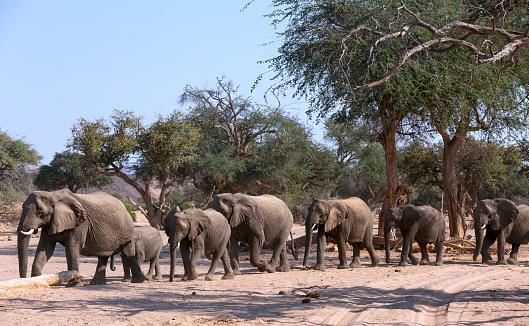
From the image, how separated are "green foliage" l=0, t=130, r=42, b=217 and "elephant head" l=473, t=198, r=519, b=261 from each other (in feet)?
102

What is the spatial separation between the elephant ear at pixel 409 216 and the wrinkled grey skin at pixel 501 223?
196 centimetres

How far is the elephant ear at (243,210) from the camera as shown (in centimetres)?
1350

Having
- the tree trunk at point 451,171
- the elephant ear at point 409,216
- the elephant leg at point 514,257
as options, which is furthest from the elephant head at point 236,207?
the tree trunk at point 451,171

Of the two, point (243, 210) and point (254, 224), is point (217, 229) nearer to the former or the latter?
point (243, 210)

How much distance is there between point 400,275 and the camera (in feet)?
43.4

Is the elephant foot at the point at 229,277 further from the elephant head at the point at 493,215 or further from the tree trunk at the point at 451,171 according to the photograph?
the tree trunk at the point at 451,171

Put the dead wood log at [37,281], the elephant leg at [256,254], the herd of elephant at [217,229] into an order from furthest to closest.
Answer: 1. the elephant leg at [256,254]
2. the herd of elephant at [217,229]
3. the dead wood log at [37,281]

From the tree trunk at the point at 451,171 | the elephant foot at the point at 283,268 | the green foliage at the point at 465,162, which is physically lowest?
the elephant foot at the point at 283,268

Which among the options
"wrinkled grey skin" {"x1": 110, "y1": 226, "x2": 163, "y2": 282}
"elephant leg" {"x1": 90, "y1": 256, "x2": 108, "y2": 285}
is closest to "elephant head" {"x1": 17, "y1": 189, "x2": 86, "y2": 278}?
"elephant leg" {"x1": 90, "y1": 256, "x2": 108, "y2": 285}

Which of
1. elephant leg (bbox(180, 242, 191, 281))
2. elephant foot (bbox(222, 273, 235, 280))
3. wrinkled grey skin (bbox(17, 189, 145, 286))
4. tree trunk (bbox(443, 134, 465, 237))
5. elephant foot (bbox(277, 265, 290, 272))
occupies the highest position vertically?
tree trunk (bbox(443, 134, 465, 237))

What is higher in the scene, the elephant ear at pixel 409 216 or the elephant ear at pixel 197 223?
the elephant ear at pixel 409 216

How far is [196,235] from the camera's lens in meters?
11.9

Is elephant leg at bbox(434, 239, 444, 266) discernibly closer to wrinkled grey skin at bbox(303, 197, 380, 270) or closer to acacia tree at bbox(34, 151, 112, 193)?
wrinkled grey skin at bbox(303, 197, 380, 270)

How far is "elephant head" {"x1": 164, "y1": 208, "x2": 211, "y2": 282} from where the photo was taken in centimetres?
1160
